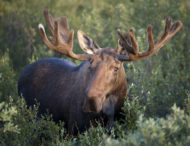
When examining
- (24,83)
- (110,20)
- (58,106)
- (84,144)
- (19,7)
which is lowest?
(84,144)

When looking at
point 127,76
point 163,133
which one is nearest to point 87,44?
point 127,76

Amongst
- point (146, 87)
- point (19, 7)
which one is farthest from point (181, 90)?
point (19, 7)

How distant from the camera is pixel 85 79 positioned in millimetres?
4316

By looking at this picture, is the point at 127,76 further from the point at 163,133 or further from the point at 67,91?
the point at 163,133

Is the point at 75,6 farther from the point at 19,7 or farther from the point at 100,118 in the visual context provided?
the point at 100,118

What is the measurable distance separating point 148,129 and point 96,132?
1180mm

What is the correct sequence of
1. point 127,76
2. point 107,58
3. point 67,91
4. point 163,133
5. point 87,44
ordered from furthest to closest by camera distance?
point 127,76, point 67,91, point 87,44, point 107,58, point 163,133

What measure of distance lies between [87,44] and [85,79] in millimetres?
632

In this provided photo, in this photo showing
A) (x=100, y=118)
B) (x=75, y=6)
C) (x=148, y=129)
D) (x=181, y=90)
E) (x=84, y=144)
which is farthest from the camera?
(x=75, y=6)

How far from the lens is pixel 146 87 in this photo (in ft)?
17.4

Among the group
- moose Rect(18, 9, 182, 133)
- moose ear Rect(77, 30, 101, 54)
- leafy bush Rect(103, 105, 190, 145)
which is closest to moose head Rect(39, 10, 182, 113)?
moose Rect(18, 9, 182, 133)

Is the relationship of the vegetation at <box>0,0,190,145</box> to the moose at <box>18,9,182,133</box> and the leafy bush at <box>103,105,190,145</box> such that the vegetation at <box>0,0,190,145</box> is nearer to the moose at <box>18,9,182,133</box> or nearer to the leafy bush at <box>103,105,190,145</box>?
the leafy bush at <box>103,105,190,145</box>

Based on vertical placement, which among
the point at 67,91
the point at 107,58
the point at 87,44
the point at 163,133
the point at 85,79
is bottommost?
the point at 163,133

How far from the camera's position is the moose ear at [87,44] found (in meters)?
4.52
